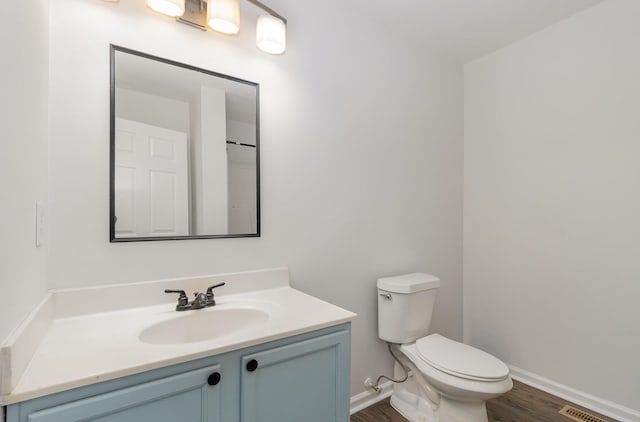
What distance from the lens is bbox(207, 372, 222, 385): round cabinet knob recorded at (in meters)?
0.87

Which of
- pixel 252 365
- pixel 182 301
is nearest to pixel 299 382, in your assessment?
pixel 252 365

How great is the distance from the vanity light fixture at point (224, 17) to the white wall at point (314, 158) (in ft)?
0.24

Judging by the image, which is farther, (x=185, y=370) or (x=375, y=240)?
(x=375, y=240)

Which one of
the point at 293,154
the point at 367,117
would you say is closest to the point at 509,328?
the point at 367,117

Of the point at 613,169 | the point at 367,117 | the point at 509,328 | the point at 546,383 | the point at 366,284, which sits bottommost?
the point at 546,383

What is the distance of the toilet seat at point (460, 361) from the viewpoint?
4.79 ft

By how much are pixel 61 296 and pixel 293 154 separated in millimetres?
1112

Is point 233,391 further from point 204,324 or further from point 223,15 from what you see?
point 223,15

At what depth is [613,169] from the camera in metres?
1.80

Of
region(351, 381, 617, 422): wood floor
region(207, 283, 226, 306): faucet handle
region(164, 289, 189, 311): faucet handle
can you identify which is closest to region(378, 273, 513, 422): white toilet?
region(351, 381, 617, 422): wood floor

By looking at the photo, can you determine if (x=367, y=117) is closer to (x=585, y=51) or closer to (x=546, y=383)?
(x=585, y=51)

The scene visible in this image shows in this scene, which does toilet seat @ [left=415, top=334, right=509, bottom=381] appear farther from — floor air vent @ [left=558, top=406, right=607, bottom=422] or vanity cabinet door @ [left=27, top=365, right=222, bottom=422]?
vanity cabinet door @ [left=27, top=365, right=222, bottom=422]

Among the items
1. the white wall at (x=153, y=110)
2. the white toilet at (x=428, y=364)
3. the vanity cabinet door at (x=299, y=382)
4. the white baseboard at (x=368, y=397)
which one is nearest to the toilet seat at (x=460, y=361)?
the white toilet at (x=428, y=364)

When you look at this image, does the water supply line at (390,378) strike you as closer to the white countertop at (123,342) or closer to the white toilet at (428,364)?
the white toilet at (428,364)
